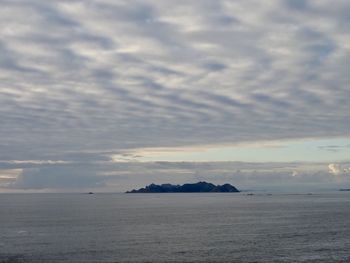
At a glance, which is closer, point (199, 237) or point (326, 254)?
point (326, 254)

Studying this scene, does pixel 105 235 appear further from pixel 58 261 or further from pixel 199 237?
pixel 58 261

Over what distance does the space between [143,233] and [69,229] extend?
1027 inches

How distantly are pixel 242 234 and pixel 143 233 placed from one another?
87.8ft

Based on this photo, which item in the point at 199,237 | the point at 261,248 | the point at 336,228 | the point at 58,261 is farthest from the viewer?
the point at 336,228

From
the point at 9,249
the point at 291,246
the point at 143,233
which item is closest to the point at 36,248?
the point at 9,249

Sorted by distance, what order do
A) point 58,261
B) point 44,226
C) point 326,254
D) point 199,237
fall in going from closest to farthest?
point 58,261 < point 326,254 < point 199,237 < point 44,226

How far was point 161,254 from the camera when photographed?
100000 mm

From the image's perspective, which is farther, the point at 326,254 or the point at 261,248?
the point at 261,248

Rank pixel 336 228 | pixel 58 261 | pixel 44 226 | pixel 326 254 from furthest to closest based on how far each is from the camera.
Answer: pixel 44 226, pixel 336 228, pixel 326 254, pixel 58 261

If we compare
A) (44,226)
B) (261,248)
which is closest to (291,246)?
(261,248)

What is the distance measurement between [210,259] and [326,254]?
2362 cm

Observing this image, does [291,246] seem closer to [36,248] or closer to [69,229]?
[36,248]

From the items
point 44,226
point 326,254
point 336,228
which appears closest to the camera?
point 326,254

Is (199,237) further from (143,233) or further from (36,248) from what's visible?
(36,248)
